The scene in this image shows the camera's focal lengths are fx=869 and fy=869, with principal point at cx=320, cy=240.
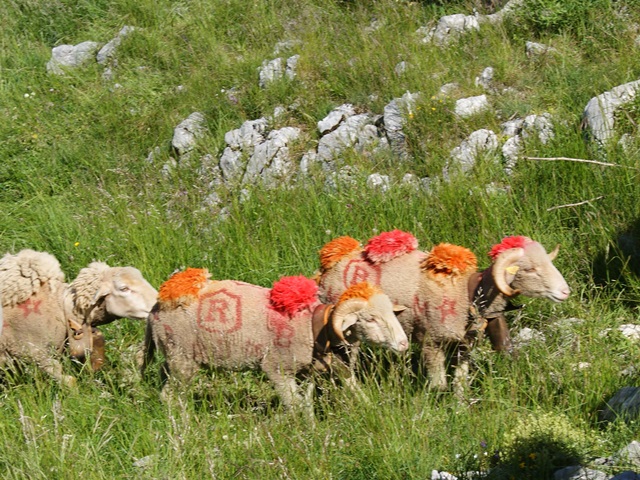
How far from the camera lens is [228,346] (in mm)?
5703

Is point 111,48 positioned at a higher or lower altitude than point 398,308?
higher

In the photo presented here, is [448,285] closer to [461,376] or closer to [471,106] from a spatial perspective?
[461,376]

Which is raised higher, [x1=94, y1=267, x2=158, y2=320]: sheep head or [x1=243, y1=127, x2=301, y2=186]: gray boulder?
[x1=243, y1=127, x2=301, y2=186]: gray boulder

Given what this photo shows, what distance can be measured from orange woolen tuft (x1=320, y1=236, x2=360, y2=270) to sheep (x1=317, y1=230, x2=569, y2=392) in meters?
0.05

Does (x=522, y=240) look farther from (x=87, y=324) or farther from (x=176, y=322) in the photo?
(x=87, y=324)

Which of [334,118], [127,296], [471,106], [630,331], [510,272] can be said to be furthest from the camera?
[334,118]

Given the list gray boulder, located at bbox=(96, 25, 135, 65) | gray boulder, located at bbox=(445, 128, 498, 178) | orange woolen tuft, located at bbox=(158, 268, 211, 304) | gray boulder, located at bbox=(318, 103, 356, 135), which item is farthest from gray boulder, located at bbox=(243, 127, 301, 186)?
gray boulder, located at bbox=(96, 25, 135, 65)

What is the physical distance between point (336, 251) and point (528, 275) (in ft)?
4.31

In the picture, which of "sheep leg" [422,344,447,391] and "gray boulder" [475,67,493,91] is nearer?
"sheep leg" [422,344,447,391]

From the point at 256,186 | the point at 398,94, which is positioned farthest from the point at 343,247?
the point at 398,94

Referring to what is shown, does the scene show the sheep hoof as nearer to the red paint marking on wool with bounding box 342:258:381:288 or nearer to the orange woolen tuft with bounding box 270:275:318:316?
the orange woolen tuft with bounding box 270:275:318:316

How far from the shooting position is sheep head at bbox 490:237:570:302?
554cm

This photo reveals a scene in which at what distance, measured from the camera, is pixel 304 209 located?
7547 mm

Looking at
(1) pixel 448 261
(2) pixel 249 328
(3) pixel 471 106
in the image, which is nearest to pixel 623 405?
(1) pixel 448 261
